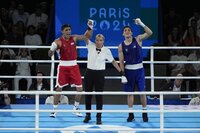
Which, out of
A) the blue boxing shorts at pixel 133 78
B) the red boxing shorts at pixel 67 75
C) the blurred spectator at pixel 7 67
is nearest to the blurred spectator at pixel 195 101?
the blue boxing shorts at pixel 133 78

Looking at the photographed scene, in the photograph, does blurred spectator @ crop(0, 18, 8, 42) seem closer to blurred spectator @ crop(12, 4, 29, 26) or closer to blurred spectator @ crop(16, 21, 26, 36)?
blurred spectator @ crop(12, 4, 29, 26)

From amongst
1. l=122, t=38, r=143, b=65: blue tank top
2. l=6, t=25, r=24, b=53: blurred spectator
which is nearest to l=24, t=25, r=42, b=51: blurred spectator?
l=6, t=25, r=24, b=53: blurred spectator

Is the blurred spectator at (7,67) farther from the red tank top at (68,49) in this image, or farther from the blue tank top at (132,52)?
the blue tank top at (132,52)

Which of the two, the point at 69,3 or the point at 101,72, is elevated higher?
the point at 69,3

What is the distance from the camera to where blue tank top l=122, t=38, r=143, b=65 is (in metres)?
7.62

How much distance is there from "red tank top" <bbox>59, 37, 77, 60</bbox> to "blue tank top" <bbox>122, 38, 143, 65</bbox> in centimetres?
79

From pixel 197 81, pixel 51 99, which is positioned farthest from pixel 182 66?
pixel 51 99

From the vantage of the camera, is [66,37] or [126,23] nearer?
[66,37]

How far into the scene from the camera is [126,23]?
1102 centimetres

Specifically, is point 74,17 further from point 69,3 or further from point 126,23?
point 126,23

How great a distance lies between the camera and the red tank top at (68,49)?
773 centimetres

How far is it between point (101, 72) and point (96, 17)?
3732mm

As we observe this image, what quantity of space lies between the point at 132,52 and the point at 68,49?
99cm

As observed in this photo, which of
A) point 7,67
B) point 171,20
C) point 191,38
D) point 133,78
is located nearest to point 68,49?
point 133,78
